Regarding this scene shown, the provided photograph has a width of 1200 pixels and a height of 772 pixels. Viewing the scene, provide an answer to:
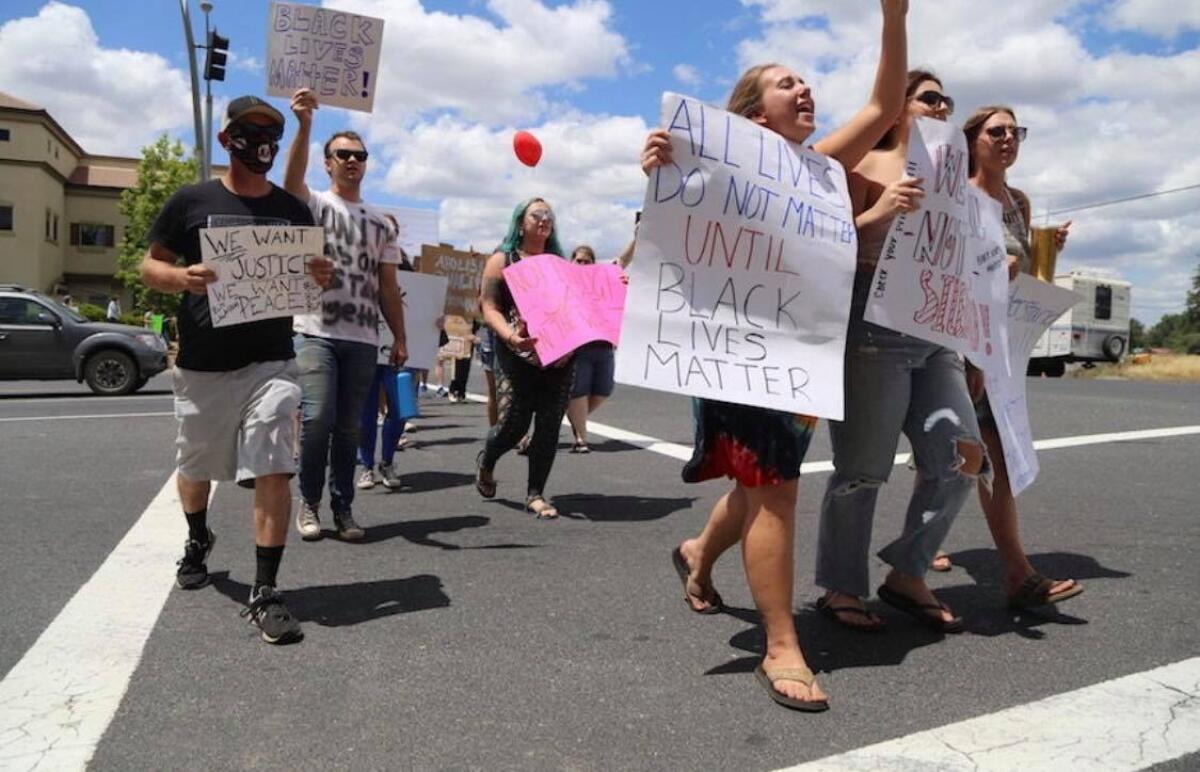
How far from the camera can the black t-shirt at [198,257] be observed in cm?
363

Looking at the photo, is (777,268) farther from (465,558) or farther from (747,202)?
(465,558)

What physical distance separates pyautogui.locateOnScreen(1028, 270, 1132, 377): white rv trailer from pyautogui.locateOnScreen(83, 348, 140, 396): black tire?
1006 inches

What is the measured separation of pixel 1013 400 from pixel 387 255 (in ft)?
10.1

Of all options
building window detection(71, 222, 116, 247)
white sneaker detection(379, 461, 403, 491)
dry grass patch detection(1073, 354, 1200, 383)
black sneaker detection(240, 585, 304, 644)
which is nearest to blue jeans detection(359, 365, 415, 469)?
white sneaker detection(379, 461, 403, 491)

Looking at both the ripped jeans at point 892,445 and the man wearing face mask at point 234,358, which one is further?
the man wearing face mask at point 234,358

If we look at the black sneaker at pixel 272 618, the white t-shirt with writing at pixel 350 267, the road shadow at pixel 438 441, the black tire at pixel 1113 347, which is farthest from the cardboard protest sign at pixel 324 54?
the black tire at pixel 1113 347

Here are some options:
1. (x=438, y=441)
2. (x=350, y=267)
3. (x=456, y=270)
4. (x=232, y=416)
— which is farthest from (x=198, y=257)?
(x=456, y=270)

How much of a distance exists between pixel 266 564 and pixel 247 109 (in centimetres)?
168

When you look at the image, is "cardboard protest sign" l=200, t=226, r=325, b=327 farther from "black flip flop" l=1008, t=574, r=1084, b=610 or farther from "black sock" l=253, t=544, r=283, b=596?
"black flip flop" l=1008, t=574, r=1084, b=610

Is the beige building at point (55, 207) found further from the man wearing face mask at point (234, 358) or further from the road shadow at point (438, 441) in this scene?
the man wearing face mask at point (234, 358)

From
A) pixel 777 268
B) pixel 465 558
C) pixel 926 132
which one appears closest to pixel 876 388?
pixel 777 268

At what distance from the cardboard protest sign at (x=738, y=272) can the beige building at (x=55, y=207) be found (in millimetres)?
60224

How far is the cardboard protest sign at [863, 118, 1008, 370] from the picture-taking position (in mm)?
3191

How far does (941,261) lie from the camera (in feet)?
11.0
